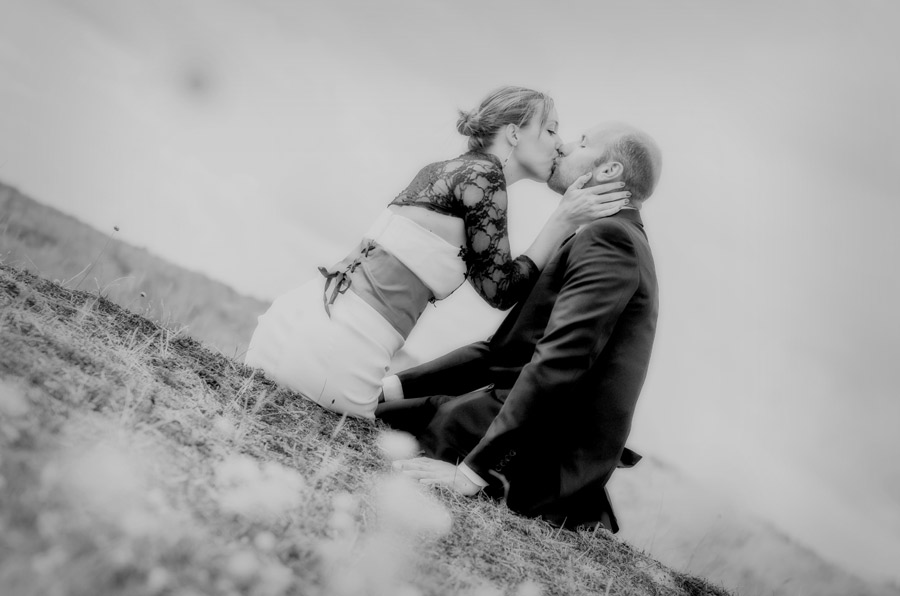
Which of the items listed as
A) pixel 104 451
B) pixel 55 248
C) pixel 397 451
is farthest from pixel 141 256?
pixel 104 451

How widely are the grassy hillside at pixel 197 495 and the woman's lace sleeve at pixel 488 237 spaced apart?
120 centimetres

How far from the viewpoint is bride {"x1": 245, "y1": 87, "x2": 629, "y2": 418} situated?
3.54 meters

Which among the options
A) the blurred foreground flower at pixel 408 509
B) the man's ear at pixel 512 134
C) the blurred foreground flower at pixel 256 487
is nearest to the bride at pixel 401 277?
the man's ear at pixel 512 134

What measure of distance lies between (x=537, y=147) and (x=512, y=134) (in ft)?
0.67

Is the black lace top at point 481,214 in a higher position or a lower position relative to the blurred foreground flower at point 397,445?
higher

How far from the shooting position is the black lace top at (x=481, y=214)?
147 inches

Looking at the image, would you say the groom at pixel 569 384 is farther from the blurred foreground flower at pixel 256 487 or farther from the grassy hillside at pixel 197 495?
the blurred foreground flower at pixel 256 487

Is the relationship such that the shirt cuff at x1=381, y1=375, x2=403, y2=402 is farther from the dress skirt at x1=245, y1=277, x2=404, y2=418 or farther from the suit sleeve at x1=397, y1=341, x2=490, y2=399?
the dress skirt at x1=245, y1=277, x2=404, y2=418

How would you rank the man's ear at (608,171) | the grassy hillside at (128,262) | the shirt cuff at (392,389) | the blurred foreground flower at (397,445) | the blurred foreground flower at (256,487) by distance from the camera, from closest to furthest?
the blurred foreground flower at (256,487), the blurred foreground flower at (397,445), the man's ear at (608,171), the shirt cuff at (392,389), the grassy hillside at (128,262)

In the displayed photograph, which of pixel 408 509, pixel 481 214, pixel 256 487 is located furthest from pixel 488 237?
pixel 256 487

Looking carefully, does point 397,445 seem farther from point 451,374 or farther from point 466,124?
point 466,124

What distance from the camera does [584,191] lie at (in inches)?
157

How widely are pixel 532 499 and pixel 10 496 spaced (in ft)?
8.89

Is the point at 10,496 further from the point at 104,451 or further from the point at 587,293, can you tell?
the point at 587,293
